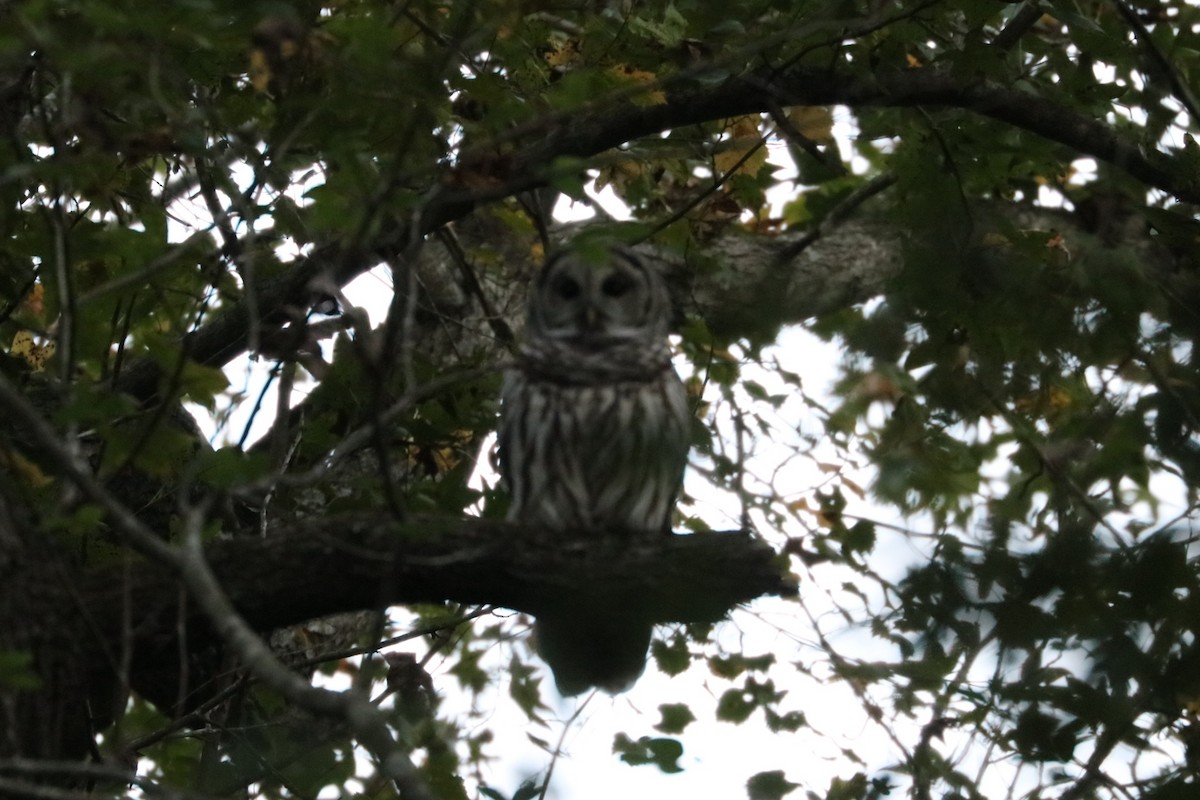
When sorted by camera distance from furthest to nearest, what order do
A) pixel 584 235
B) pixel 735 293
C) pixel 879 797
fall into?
pixel 735 293, pixel 879 797, pixel 584 235

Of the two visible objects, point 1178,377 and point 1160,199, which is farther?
point 1160,199

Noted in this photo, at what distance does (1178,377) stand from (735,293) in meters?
2.14

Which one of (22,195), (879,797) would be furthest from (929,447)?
(22,195)

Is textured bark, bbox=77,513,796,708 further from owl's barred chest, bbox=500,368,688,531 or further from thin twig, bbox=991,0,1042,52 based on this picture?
thin twig, bbox=991,0,1042,52

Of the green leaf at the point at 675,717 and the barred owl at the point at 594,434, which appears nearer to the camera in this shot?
the barred owl at the point at 594,434

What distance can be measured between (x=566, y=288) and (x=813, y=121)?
99 centimetres

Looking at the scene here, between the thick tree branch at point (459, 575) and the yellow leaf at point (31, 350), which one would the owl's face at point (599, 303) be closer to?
the thick tree branch at point (459, 575)

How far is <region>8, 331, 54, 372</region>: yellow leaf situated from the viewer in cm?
492

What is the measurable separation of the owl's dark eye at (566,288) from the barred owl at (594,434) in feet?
0.09

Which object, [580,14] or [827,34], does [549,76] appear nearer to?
[580,14]

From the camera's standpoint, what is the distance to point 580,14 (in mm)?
4316

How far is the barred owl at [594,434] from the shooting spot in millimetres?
3992

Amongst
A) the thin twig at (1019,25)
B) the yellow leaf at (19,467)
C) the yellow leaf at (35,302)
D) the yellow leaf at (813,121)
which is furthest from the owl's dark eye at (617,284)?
the yellow leaf at (35,302)

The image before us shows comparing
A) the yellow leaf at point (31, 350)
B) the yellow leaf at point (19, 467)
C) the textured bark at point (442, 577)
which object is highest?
the yellow leaf at point (31, 350)
